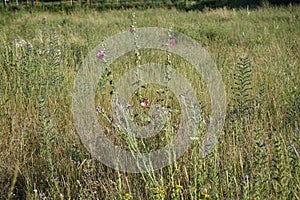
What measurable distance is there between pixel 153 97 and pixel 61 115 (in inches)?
33.2

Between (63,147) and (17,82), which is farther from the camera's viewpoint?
(17,82)

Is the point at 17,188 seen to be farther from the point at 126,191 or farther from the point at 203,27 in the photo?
the point at 203,27

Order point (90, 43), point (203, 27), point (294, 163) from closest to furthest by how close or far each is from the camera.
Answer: point (294, 163), point (90, 43), point (203, 27)

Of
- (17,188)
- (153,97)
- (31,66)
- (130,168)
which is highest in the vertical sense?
(31,66)

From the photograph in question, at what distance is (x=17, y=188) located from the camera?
8.15ft

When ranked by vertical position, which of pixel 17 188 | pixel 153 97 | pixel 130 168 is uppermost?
pixel 153 97

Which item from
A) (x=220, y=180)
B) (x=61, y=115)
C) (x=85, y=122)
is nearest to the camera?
(x=220, y=180)

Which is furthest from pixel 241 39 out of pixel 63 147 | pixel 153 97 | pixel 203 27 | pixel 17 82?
pixel 63 147

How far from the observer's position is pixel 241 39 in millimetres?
6797

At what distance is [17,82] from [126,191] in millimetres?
1948

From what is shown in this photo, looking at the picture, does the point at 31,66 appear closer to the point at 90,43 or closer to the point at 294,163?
the point at 90,43

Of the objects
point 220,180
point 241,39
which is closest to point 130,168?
point 220,180

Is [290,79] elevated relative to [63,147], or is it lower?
elevated

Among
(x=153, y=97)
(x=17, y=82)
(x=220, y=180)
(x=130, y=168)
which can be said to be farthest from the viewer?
(x=17, y=82)
